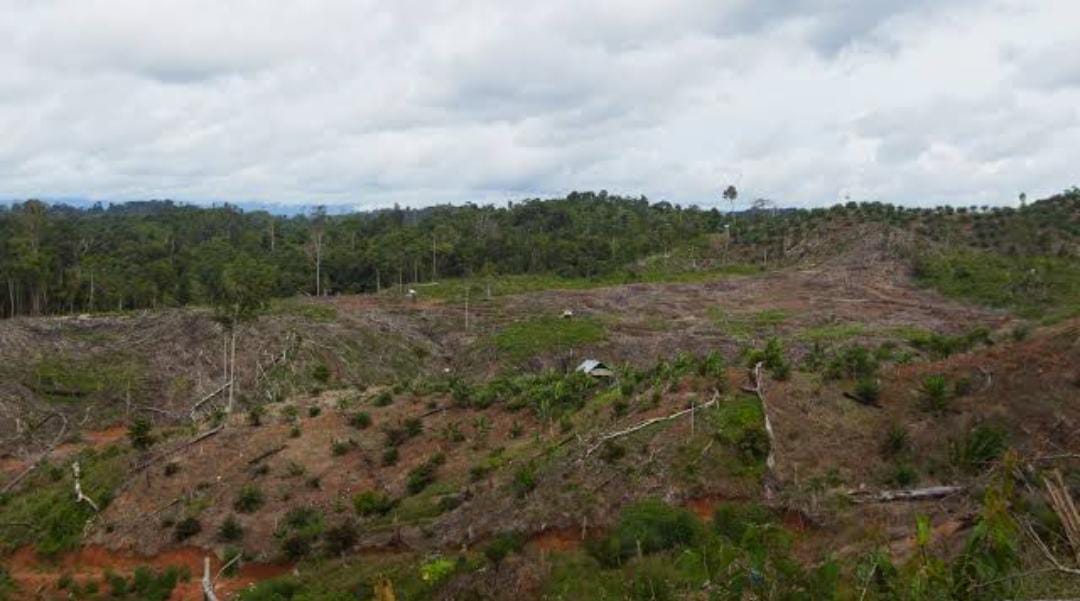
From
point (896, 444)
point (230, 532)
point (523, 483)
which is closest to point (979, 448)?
point (896, 444)

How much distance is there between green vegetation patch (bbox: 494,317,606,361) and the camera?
1586 inches

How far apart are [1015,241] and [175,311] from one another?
191 ft

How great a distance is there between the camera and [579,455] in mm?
17969

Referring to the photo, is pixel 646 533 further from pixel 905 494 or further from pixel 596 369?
pixel 596 369

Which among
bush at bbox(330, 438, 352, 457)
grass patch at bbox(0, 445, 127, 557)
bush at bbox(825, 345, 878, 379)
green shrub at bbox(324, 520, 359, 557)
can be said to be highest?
bush at bbox(825, 345, 878, 379)

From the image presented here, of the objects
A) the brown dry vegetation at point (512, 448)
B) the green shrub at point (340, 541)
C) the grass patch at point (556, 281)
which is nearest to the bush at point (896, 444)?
the brown dry vegetation at point (512, 448)

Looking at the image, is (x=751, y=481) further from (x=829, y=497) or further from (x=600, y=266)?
(x=600, y=266)

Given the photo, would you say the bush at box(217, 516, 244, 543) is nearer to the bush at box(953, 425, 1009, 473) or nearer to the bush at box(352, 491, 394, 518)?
the bush at box(352, 491, 394, 518)

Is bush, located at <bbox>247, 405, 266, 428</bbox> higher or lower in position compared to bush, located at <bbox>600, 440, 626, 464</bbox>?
lower

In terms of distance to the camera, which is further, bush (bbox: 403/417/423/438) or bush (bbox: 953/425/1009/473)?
bush (bbox: 403/417/423/438)

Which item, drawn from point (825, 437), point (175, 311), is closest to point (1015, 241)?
point (825, 437)

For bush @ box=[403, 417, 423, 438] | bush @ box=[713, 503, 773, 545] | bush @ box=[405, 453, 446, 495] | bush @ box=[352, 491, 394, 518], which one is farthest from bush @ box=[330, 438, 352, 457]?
bush @ box=[713, 503, 773, 545]

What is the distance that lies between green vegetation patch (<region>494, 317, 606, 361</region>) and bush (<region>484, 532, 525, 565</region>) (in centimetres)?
2315

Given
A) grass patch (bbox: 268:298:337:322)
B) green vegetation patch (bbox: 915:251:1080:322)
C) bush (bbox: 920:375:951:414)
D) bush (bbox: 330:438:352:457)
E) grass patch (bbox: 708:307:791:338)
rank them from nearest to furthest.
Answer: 1. bush (bbox: 920:375:951:414)
2. bush (bbox: 330:438:352:457)
3. grass patch (bbox: 708:307:791:338)
4. grass patch (bbox: 268:298:337:322)
5. green vegetation patch (bbox: 915:251:1080:322)
